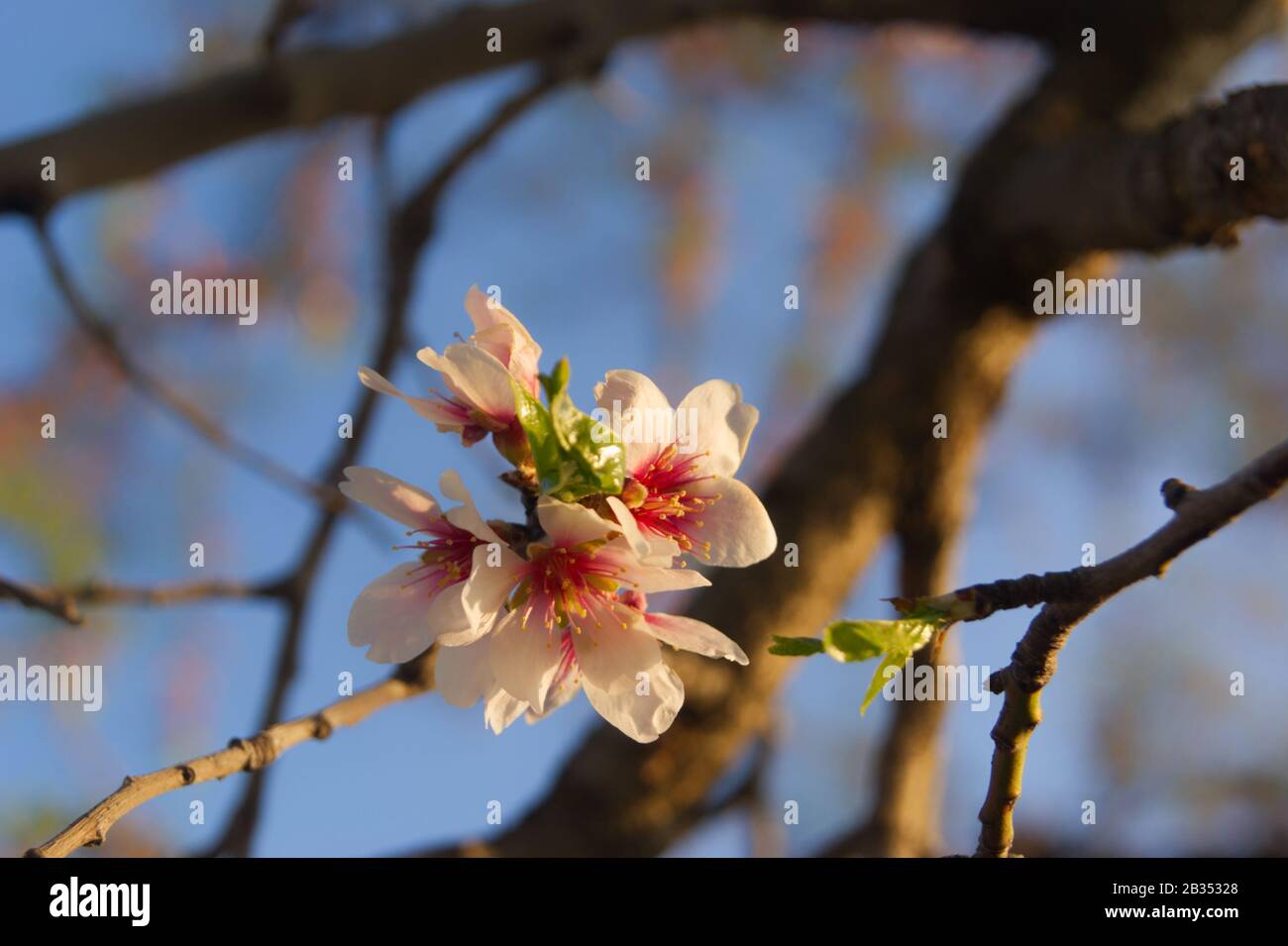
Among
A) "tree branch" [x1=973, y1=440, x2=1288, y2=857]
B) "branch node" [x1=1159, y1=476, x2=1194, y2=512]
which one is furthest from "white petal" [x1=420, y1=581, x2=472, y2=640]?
"branch node" [x1=1159, y1=476, x2=1194, y2=512]

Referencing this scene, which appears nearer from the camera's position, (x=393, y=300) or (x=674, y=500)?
(x=674, y=500)

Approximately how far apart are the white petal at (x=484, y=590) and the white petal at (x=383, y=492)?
94 mm

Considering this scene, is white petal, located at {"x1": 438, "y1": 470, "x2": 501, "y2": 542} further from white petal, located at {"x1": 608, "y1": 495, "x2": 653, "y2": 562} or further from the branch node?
the branch node

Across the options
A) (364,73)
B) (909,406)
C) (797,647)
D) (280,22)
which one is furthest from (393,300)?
(797,647)

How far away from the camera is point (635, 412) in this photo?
0.85 meters

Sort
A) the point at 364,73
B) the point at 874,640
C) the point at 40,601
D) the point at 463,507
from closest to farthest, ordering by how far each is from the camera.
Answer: the point at 874,640, the point at 463,507, the point at 40,601, the point at 364,73

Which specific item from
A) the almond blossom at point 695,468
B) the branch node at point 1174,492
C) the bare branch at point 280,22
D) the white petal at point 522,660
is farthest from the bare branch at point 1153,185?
the bare branch at point 280,22

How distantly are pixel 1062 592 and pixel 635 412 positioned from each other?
34 centimetres

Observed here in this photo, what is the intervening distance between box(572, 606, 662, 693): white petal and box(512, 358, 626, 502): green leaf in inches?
4.3

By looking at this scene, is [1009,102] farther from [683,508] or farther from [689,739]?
[683,508]

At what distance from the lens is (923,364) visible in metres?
2.19

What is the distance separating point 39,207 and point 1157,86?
81.9 inches

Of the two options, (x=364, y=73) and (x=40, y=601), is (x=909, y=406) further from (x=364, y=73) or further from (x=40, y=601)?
(x=40, y=601)

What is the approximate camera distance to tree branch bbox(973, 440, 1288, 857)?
0.72m
